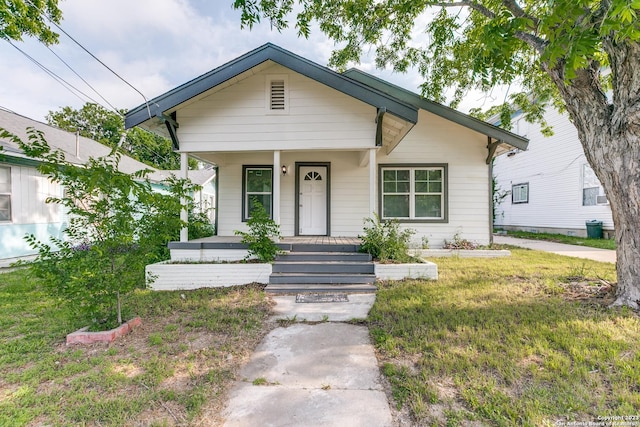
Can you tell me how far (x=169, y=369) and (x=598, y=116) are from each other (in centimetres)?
580

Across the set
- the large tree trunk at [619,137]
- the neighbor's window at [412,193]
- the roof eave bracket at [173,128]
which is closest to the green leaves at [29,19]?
the roof eave bracket at [173,128]

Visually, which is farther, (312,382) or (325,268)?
(325,268)

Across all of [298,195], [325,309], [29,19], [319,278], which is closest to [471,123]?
[298,195]

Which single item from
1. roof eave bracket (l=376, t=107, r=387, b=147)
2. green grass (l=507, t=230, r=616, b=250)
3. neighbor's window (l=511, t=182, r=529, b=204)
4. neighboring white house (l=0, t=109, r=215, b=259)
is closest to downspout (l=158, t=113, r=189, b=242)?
neighboring white house (l=0, t=109, r=215, b=259)

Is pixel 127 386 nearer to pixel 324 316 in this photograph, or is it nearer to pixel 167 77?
pixel 324 316

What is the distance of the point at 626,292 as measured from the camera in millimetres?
3719

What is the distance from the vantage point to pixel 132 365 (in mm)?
2578

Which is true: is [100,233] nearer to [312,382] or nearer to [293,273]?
[312,382]

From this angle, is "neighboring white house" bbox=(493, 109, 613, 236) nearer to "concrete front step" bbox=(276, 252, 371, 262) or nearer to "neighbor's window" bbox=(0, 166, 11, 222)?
"concrete front step" bbox=(276, 252, 371, 262)

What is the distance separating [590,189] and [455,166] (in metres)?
7.48

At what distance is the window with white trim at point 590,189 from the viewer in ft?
34.9

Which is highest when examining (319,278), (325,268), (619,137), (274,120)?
(274,120)

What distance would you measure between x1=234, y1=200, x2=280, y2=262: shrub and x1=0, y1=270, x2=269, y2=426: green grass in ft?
4.16

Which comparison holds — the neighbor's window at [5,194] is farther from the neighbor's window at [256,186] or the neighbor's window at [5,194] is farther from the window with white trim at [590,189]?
the window with white trim at [590,189]
